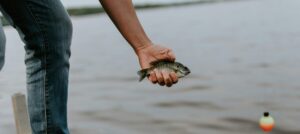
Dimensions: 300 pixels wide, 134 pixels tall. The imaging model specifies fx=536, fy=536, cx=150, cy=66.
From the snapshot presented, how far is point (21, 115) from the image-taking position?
4434mm

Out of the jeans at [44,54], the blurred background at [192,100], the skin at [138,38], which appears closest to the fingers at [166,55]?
the skin at [138,38]

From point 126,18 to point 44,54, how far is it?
20.7 inches

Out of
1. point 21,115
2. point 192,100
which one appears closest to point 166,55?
point 21,115

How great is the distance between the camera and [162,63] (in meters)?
2.57

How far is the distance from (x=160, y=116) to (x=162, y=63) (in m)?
10.2

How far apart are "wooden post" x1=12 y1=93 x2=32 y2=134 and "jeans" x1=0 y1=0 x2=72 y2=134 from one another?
1.47 m

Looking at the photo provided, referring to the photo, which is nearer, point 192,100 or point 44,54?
point 44,54

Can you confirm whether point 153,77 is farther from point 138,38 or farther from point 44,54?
point 44,54

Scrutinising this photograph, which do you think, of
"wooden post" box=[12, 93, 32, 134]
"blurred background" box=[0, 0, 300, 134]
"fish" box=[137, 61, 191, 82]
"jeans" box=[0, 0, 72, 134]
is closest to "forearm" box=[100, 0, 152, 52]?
"fish" box=[137, 61, 191, 82]

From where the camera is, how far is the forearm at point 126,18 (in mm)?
2541

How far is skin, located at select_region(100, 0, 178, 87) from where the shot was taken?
99.3 inches

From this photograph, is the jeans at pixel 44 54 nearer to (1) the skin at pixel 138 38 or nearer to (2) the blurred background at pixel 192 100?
(1) the skin at pixel 138 38

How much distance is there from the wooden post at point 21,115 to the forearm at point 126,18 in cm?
212

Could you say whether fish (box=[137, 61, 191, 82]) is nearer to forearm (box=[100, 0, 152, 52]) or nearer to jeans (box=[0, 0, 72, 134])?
forearm (box=[100, 0, 152, 52])
